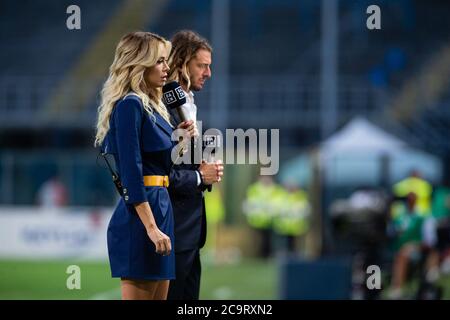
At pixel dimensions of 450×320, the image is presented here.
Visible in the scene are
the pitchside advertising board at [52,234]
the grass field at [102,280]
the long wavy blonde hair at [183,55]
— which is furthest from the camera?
the pitchside advertising board at [52,234]

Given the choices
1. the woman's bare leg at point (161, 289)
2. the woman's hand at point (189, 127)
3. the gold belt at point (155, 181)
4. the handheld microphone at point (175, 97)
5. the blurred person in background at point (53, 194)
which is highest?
the handheld microphone at point (175, 97)

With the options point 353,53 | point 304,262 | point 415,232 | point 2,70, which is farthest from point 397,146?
point 2,70

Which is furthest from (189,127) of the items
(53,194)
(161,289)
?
(53,194)

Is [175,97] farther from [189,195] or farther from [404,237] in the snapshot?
[404,237]

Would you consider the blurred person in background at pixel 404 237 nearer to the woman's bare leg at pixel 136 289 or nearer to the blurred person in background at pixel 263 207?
the blurred person in background at pixel 263 207

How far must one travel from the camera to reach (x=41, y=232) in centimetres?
2730

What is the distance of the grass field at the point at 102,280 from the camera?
14.3m

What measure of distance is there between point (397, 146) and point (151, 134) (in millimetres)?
16664

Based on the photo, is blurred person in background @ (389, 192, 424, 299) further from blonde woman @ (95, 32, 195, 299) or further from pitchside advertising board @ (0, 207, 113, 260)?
blonde woman @ (95, 32, 195, 299)

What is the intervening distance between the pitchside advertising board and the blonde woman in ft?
68.4

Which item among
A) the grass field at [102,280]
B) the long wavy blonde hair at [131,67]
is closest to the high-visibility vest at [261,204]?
the grass field at [102,280]

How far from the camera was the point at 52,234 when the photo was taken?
88.8ft

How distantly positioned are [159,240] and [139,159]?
1.16 feet
